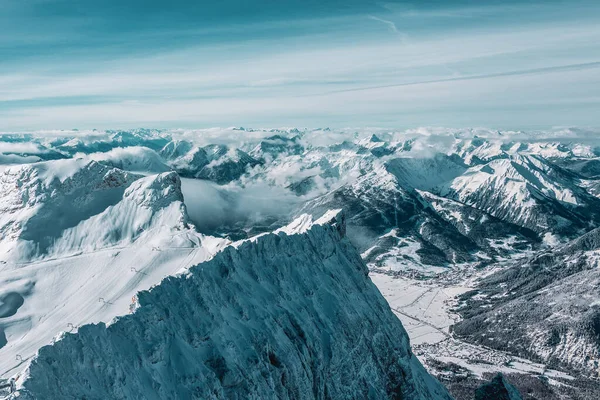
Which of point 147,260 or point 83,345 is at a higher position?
point 83,345

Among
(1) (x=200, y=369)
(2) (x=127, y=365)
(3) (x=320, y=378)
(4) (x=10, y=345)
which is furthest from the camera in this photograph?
(4) (x=10, y=345)

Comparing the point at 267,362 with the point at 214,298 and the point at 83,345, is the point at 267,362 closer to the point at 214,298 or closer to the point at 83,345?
the point at 214,298

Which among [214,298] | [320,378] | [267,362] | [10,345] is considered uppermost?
[214,298]

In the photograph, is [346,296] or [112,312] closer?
[346,296]

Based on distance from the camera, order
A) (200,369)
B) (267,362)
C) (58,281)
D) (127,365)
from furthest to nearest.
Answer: (58,281) → (267,362) → (200,369) → (127,365)

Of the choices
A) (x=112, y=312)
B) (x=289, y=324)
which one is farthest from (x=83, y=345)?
(x=112, y=312)

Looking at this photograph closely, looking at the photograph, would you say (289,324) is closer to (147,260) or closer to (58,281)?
(147,260)
